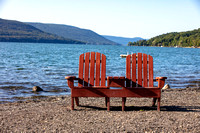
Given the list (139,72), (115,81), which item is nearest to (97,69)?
(115,81)

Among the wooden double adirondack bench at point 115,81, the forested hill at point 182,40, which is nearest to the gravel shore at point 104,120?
the wooden double adirondack bench at point 115,81

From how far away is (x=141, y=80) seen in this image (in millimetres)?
6645

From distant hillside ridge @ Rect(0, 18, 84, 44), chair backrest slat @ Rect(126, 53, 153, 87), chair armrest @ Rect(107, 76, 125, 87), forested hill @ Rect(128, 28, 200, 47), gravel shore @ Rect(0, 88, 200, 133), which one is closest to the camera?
gravel shore @ Rect(0, 88, 200, 133)

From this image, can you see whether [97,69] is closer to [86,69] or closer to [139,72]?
[86,69]

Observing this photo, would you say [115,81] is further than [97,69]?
No

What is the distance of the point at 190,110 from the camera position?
685 cm

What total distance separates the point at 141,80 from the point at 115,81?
0.68 metres

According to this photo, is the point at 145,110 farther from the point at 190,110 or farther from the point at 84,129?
the point at 84,129

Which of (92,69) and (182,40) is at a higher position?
(182,40)

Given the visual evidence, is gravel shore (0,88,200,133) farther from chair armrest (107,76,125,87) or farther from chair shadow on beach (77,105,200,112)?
chair armrest (107,76,125,87)

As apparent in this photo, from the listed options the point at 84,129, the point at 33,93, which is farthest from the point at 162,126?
the point at 33,93

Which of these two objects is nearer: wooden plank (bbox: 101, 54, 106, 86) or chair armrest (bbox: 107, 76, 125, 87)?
chair armrest (bbox: 107, 76, 125, 87)

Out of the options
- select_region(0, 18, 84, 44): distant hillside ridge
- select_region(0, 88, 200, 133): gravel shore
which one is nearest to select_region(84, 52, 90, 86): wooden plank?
select_region(0, 88, 200, 133): gravel shore

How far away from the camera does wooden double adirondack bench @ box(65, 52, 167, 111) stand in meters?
6.49
